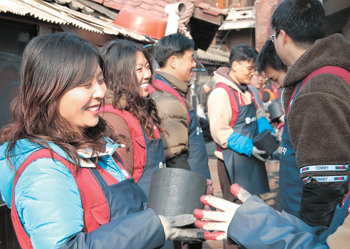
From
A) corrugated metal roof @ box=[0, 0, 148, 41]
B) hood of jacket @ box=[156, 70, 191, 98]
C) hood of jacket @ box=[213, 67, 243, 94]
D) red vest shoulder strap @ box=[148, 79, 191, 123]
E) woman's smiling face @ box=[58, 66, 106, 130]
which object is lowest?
woman's smiling face @ box=[58, 66, 106, 130]

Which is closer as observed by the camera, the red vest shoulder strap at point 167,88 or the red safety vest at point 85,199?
the red safety vest at point 85,199

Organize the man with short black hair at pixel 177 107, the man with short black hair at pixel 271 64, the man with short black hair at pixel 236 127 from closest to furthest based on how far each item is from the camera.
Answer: the man with short black hair at pixel 177 107, the man with short black hair at pixel 271 64, the man with short black hair at pixel 236 127

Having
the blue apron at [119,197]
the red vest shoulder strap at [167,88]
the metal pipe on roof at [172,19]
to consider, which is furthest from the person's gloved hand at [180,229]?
the metal pipe on roof at [172,19]

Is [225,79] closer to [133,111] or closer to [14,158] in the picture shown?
[133,111]

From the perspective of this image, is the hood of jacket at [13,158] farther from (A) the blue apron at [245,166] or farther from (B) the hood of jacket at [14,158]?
(A) the blue apron at [245,166]

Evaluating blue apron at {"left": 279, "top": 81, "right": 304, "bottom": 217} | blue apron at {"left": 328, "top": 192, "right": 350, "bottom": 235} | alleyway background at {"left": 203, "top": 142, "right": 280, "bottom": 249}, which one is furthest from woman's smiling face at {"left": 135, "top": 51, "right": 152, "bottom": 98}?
alleyway background at {"left": 203, "top": 142, "right": 280, "bottom": 249}

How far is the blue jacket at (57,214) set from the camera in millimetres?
1131

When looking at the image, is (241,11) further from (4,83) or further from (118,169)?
(118,169)

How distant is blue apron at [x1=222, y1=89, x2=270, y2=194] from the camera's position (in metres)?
3.60

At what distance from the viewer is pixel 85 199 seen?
4.14 feet

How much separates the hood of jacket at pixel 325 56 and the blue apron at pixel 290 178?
348 mm

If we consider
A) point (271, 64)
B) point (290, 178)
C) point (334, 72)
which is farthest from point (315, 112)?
point (271, 64)

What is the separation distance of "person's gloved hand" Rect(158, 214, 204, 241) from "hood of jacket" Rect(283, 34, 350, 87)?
1015 millimetres

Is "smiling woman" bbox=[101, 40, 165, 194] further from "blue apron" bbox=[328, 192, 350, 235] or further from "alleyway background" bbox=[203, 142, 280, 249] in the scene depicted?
"alleyway background" bbox=[203, 142, 280, 249]
